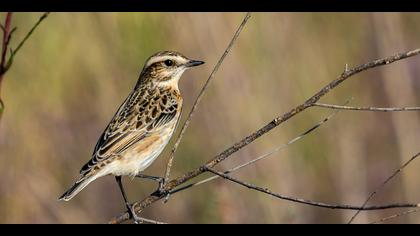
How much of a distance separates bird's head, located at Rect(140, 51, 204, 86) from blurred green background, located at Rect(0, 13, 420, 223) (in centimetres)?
121

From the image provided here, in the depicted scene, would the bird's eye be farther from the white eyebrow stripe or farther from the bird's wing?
the bird's wing

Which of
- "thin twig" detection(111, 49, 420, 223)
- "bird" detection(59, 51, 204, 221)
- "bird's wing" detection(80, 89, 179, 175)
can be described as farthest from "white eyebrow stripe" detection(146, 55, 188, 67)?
"thin twig" detection(111, 49, 420, 223)

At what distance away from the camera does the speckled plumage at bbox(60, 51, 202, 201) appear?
5.42 metres

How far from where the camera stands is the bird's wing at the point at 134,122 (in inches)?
216

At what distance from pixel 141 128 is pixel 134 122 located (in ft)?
0.23

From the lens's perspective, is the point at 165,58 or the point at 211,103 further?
the point at 211,103

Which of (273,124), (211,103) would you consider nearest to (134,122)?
(211,103)

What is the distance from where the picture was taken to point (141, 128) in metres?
5.68

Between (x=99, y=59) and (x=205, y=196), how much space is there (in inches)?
71.4

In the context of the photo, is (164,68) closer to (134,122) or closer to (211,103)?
(134,122)

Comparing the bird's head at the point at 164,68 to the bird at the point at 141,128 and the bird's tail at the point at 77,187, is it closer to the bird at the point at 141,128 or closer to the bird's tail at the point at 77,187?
the bird at the point at 141,128

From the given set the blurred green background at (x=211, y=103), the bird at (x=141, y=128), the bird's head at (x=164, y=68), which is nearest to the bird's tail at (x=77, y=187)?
the bird at (x=141, y=128)

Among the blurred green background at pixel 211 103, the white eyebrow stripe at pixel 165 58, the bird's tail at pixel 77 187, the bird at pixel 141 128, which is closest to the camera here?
the bird's tail at pixel 77 187

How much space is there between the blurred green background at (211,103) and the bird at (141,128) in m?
1.32
